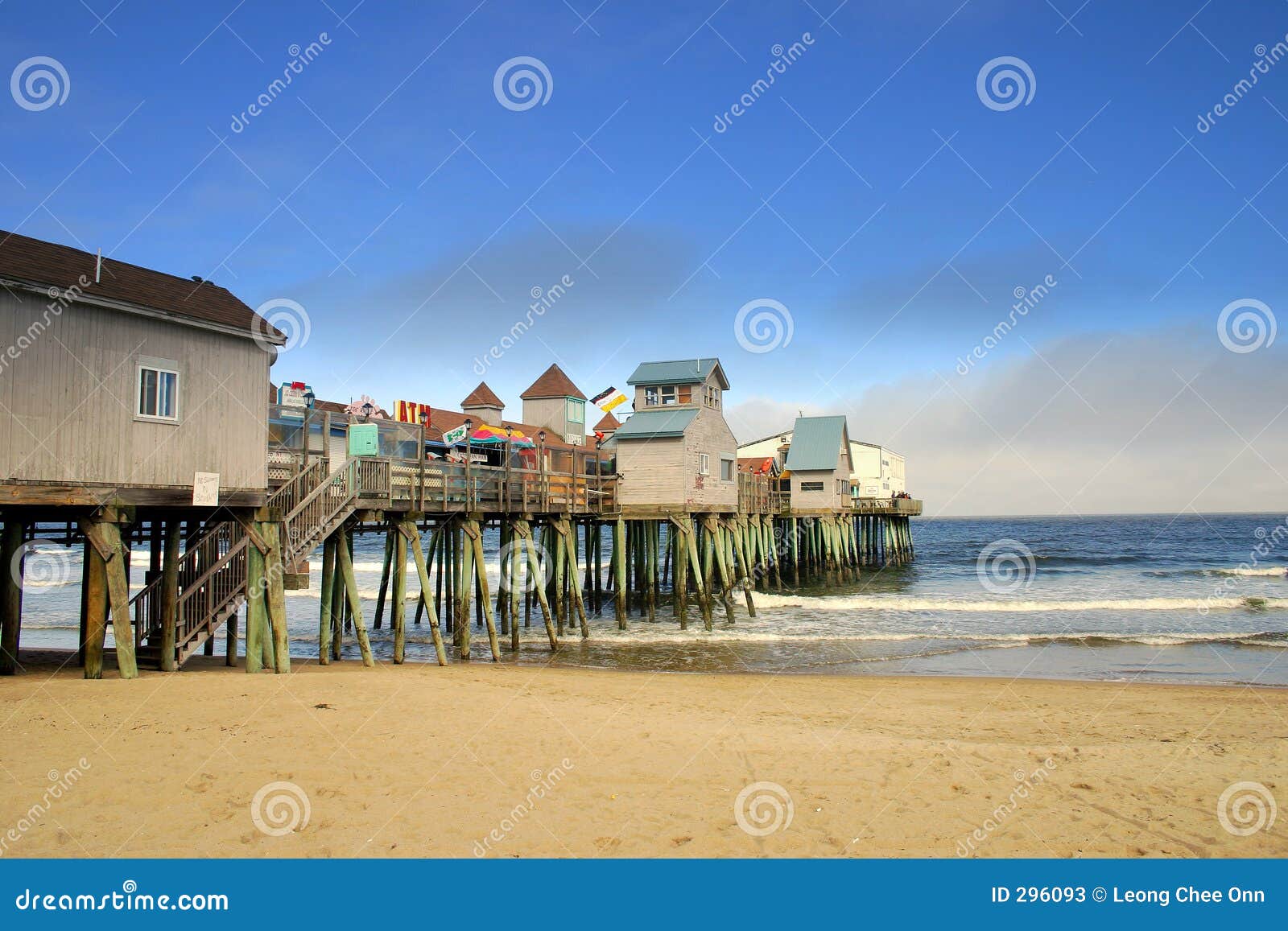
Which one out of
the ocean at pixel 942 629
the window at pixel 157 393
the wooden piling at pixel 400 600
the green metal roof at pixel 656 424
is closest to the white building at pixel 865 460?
the ocean at pixel 942 629

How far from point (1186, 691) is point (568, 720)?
1370 cm

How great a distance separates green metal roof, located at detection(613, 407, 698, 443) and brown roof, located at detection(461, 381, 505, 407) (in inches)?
331

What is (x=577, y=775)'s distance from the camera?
31.2 ft

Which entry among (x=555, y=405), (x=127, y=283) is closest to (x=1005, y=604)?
(x=555, y=405)

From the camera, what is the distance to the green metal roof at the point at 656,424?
91.0 feet

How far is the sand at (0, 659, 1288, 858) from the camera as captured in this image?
7555mm

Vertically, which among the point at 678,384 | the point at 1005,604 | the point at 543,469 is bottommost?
the point at 1005,604

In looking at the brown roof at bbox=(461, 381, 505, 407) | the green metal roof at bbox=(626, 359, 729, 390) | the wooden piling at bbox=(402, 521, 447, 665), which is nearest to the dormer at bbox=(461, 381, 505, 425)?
the brown roof at bbox=(461, 381, 505, 407)

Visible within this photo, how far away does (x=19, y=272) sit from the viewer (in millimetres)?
11656

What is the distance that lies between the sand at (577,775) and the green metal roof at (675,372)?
54.7ft

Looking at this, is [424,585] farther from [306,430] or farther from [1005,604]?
[1005,604]

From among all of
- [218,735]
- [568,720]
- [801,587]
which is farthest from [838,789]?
[801,587]

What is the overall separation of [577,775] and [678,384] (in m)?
21.6

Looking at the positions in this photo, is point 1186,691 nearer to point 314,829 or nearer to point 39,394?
point 314,829
